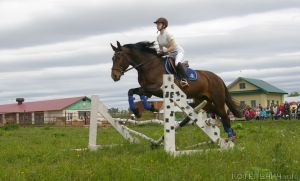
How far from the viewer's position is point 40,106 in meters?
61.8

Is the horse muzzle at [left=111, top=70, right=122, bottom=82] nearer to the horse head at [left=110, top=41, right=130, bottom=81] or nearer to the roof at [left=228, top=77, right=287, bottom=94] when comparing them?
the horse head at [left=110, top=41, right=130, bottom=81]

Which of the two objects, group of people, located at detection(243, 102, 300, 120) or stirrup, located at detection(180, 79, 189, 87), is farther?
group of people, located at detection(243, 102, 300, 120)

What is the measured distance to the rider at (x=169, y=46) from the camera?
9.37 metres

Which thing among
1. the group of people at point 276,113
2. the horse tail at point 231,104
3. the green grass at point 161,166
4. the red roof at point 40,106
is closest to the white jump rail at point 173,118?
the green grass at point 161,166

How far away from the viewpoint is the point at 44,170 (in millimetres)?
6434

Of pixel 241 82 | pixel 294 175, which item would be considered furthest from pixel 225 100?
pixel 241 82

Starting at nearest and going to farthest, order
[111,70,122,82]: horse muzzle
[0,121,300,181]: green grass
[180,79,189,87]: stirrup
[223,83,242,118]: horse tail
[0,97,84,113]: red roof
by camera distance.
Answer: [0,121,300,181]: green grass, [111,70,122,82]: horse muzzle, [180,79,189,87]: stirrup, [223,83,242,118]: horse tail, [0,97,84,113]: red roof

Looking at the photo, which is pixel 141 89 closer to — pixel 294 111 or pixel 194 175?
pixel 194 175

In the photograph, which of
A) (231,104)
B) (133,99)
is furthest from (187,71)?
(231,104)

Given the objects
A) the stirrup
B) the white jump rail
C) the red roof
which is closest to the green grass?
the white jump rail

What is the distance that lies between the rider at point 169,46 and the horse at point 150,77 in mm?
168

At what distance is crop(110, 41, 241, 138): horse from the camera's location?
9203 millimetres

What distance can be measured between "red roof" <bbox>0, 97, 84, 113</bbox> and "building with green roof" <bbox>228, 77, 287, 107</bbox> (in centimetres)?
2195

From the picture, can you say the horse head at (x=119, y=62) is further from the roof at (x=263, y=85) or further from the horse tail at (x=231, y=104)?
the roof at (x=263, y=85)
